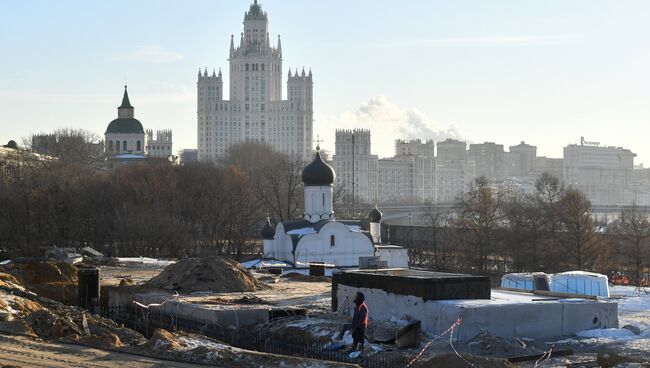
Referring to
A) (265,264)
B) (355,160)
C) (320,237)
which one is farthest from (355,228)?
(355,160)

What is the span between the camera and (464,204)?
60.8 metres

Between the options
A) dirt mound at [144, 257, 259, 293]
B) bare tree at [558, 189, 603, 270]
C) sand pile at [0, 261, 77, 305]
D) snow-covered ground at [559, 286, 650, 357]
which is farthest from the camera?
bare tree at [558, 189, 603, 270]

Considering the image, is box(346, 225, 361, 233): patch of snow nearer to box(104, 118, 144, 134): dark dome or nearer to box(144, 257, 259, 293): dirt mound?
box(144, 257, 259, 293): dirt mound

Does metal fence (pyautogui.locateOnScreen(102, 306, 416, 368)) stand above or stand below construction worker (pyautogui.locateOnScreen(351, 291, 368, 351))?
below

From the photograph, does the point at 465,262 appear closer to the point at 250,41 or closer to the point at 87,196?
the point at 87,196

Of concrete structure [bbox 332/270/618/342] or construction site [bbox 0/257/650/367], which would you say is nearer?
construction site [bbox 0/257/650/367]

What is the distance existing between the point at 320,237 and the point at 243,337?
28713 millimetres

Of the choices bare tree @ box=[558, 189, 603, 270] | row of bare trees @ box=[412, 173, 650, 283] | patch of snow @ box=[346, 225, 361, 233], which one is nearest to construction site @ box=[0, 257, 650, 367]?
patch of snow @ box=[346, 225, 361, 233]

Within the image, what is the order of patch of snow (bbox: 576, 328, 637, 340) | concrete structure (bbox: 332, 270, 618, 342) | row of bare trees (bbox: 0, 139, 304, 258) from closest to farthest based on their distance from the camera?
concrete structure (bbox: 332, 270, 618, 342) → patch of snow (bbox: 576, 328, 637, 340) → row of bare trees (bbox: 0, 139, 304, 258)

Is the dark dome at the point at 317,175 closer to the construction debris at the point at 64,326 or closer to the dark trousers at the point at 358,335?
the construction debris at the point at 64,326

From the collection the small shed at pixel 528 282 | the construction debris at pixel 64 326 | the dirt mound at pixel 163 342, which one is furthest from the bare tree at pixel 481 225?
the dirt mound at pixel 163 342

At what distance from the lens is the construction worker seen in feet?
58.4

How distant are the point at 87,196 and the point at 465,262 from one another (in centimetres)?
2248

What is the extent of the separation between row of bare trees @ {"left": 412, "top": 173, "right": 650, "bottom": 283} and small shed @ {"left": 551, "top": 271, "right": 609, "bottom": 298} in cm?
1806
